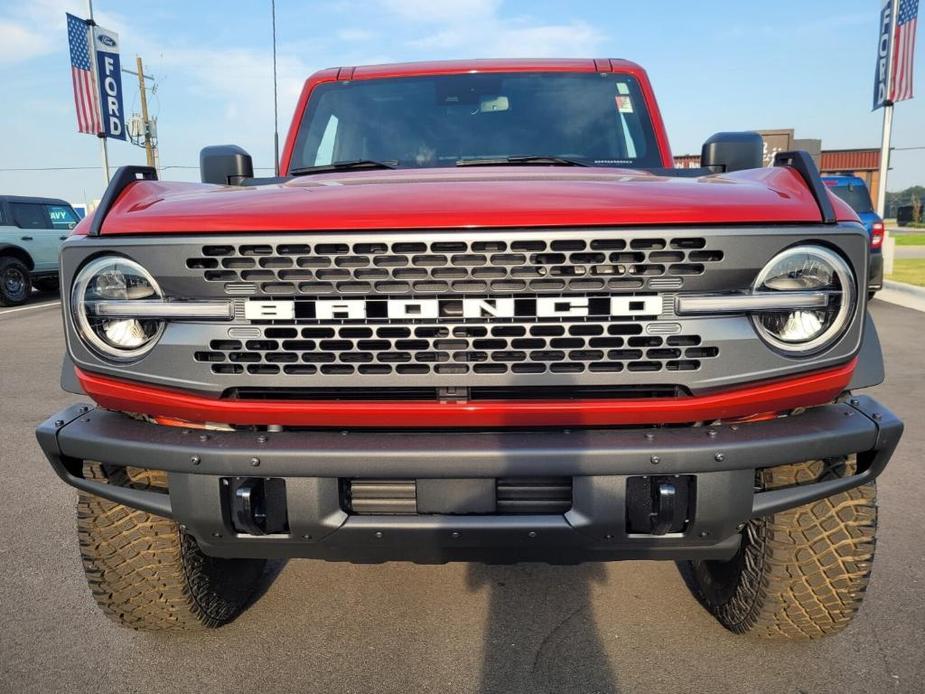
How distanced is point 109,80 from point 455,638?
21.0 metres

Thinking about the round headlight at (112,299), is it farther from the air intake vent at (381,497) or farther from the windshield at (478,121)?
the windshield at (478,121)

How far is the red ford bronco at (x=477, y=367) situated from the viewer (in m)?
1.78

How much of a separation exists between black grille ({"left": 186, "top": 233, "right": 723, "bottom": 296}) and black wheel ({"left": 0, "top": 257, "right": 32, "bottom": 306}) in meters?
13.8

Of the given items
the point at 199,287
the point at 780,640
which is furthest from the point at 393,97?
the point at 780,640

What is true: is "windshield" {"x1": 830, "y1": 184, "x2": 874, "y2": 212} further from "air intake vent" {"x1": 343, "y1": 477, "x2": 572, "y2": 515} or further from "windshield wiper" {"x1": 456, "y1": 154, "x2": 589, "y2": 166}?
"air intake vent" {"x1": 343, "y1": 477, "x2": 572, "y2": 515}

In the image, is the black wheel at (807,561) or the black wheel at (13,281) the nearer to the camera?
the black wheel at (807,561)

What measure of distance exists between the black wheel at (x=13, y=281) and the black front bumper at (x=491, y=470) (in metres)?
13.4

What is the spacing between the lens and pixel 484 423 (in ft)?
6.02

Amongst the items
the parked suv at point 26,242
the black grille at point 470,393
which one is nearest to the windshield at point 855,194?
the black grille at point 470,393

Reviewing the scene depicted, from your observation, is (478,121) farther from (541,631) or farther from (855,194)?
(855,194)

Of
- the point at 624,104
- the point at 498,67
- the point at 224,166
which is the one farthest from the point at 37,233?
the point at 624,104

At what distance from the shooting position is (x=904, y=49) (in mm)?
14820

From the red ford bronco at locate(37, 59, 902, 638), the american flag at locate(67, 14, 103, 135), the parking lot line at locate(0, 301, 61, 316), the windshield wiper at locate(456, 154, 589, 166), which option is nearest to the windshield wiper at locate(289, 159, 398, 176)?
the windshield wiper at locate(456, 154, 589, 166)

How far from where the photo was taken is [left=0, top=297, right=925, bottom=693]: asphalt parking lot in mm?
2268
